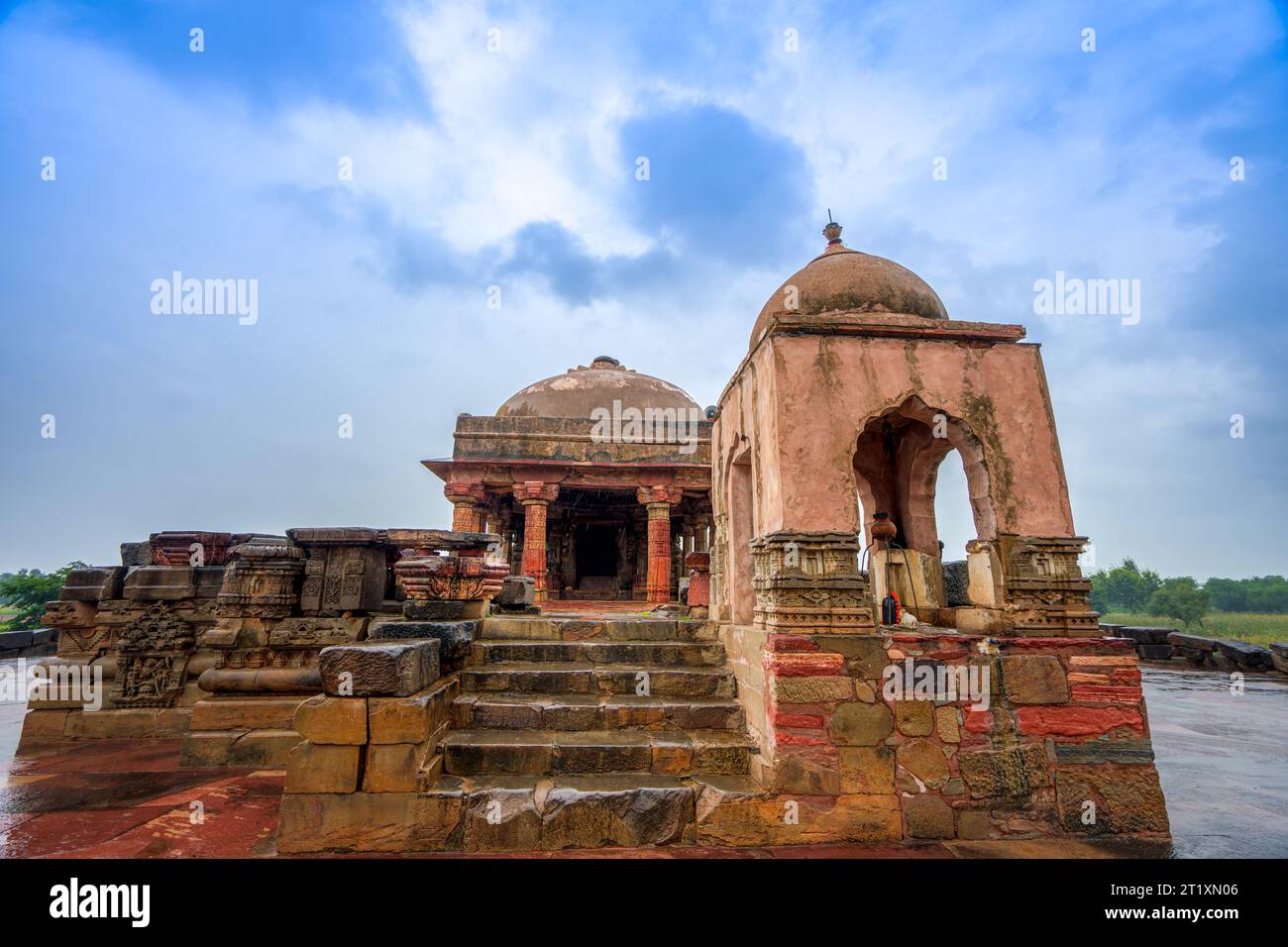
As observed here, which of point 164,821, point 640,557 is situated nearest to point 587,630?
point 164,821

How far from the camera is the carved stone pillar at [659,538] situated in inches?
552

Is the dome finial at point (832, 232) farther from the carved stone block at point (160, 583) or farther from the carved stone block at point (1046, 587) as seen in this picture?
the carved stone block at point (160, 583)

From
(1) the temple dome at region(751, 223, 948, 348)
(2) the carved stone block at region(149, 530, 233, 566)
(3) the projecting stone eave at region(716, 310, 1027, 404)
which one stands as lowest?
(2) the carved stone block at region(149, 530, 233, 566)

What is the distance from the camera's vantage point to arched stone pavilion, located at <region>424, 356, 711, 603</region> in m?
14.0

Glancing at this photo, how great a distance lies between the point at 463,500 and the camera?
13984 mm

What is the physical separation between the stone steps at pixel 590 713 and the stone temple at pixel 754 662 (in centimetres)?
2

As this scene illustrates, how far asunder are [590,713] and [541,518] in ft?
32.5

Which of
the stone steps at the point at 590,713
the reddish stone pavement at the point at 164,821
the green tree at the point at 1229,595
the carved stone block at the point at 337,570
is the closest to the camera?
the reddish stone pavement at the point at 164,821

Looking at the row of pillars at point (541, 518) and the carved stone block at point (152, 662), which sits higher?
the row of pillars at point (541, 518)

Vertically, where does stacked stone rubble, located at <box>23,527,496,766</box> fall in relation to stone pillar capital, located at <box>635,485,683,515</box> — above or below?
below

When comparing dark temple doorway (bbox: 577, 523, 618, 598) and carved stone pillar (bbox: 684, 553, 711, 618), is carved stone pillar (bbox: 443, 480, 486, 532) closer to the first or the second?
dark temple doorway (bbox: 577, 523, 618, 598)

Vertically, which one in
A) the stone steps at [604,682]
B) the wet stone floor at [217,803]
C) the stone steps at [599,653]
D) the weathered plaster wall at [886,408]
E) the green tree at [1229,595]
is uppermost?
the weathered plaster wall at [886,408]

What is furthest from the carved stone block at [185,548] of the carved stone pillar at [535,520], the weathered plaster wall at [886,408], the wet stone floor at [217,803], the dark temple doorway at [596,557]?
the dark temple doorway at [596,557]

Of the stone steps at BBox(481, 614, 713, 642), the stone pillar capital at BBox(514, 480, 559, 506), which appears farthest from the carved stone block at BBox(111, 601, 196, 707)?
the stone pillar capital at BBox(514, 480, 559, 506)
